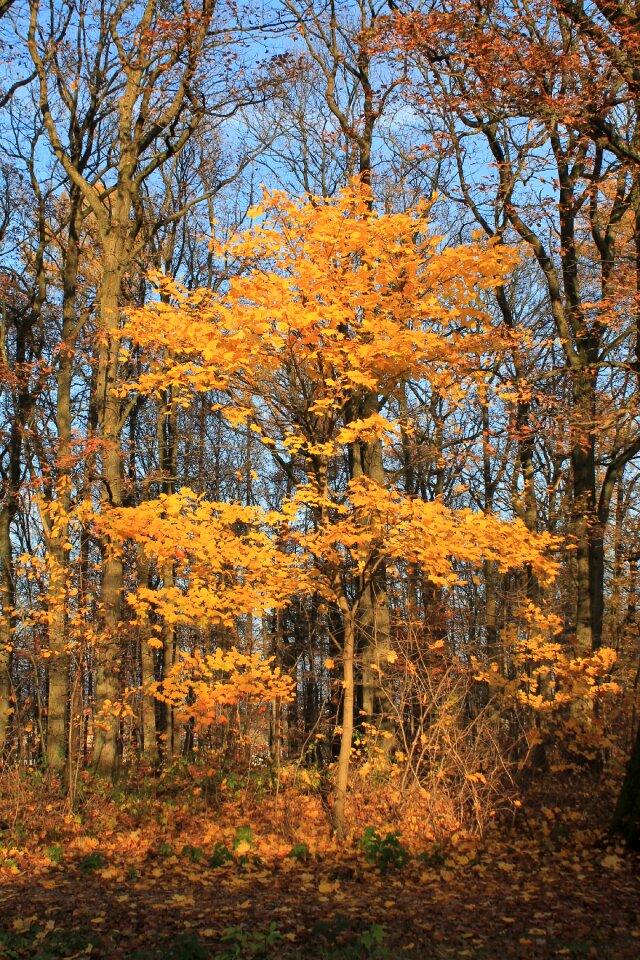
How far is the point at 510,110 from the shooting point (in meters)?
8.86

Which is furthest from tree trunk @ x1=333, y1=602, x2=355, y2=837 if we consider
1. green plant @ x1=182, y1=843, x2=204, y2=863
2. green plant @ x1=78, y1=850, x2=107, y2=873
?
green plant @ x1=78, y1=850, x2=107, y2=873

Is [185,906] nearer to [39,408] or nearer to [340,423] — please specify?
[340,423]

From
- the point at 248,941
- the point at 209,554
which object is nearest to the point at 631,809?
the point at 248,941

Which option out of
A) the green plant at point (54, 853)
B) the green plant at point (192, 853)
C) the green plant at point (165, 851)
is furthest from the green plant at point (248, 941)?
the green plant at point (54, 853)

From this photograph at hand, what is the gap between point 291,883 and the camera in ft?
20.5

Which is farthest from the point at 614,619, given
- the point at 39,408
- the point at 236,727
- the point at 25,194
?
the point at 25,194

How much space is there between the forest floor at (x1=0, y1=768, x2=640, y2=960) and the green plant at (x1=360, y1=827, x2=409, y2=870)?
0.05 ft

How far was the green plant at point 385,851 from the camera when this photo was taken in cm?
661

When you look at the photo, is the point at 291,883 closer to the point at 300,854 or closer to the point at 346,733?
the point at 300,854

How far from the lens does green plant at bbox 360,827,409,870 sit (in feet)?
21.7

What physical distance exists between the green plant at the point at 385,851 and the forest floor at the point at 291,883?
1cm

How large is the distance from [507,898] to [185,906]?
2.32 m

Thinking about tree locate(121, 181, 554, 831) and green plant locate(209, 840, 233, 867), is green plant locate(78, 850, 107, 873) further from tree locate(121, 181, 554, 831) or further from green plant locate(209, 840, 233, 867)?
tree locate(121, 181, 554, 831)

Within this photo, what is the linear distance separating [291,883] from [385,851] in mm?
905
